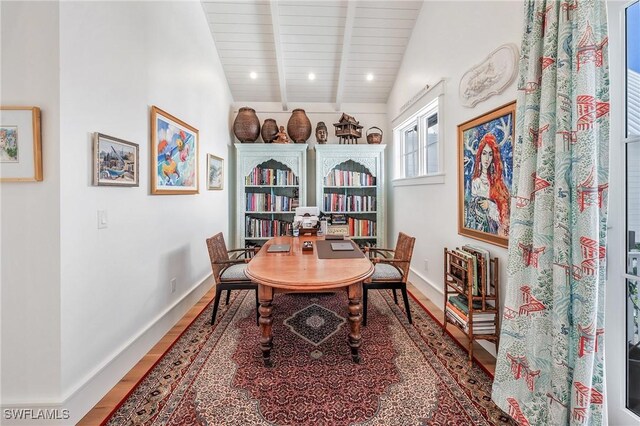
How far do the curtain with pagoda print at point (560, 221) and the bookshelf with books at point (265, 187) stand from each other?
3146mm

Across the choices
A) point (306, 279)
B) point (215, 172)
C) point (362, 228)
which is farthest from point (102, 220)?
point (362, 228)

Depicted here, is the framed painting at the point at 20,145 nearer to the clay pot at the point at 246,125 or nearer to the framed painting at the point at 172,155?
the framed painting at the point at 172,155

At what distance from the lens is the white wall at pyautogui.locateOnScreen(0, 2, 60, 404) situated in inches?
52.5

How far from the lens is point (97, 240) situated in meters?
1.60

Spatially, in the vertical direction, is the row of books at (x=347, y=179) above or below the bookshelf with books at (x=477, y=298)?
above

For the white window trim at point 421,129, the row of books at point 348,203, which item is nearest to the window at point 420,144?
the white window trim at point 421,129

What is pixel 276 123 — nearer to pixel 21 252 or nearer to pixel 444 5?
pixel 444 5

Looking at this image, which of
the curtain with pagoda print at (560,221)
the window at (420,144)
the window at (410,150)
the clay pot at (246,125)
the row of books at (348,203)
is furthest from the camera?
the row of books at (348,203)

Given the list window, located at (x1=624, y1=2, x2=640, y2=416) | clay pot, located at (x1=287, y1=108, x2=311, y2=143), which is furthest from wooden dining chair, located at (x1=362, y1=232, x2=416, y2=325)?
clay pot, located at (x1=287, y1=108, x2=311, y2=143)

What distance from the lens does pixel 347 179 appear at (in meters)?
4.33

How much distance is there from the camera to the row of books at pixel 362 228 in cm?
431

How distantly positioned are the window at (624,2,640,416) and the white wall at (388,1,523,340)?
526mm

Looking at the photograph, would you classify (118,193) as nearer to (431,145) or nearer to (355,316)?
(355,316)

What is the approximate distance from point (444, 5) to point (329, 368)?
135 inches
